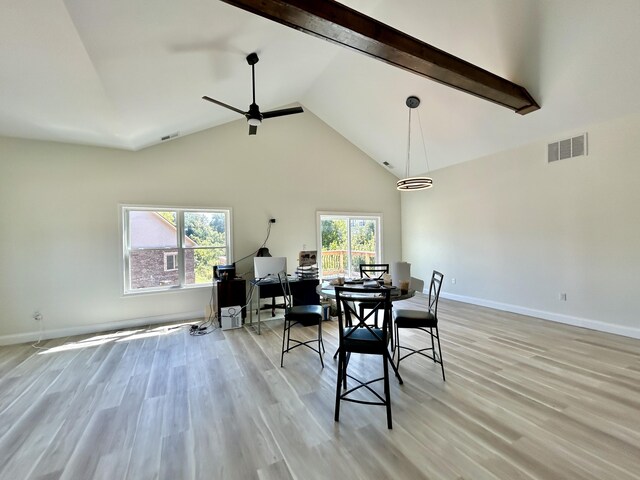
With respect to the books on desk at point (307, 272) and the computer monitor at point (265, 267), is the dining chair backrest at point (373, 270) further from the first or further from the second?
the computer monitor at point (265, 267)

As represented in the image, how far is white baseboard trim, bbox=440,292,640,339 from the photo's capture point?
12.3 ft

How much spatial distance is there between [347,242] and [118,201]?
15.1 feet

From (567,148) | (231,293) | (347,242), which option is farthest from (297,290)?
(567,148)

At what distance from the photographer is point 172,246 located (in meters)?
4.83

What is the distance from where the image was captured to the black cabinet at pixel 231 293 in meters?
4.45

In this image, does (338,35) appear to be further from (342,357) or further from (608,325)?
(608,325)

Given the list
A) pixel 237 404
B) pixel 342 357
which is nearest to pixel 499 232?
pixel 342 357

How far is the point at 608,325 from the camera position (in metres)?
3.89

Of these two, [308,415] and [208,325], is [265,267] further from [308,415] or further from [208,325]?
[308,415]

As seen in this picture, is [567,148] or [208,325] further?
[208,325]

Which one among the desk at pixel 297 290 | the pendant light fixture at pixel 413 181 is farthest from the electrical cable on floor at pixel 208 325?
the pendant light fixture at pixel 413 181

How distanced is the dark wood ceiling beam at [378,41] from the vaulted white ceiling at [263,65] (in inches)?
18.3

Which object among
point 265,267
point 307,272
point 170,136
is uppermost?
point 170,136

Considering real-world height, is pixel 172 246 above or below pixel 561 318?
above
